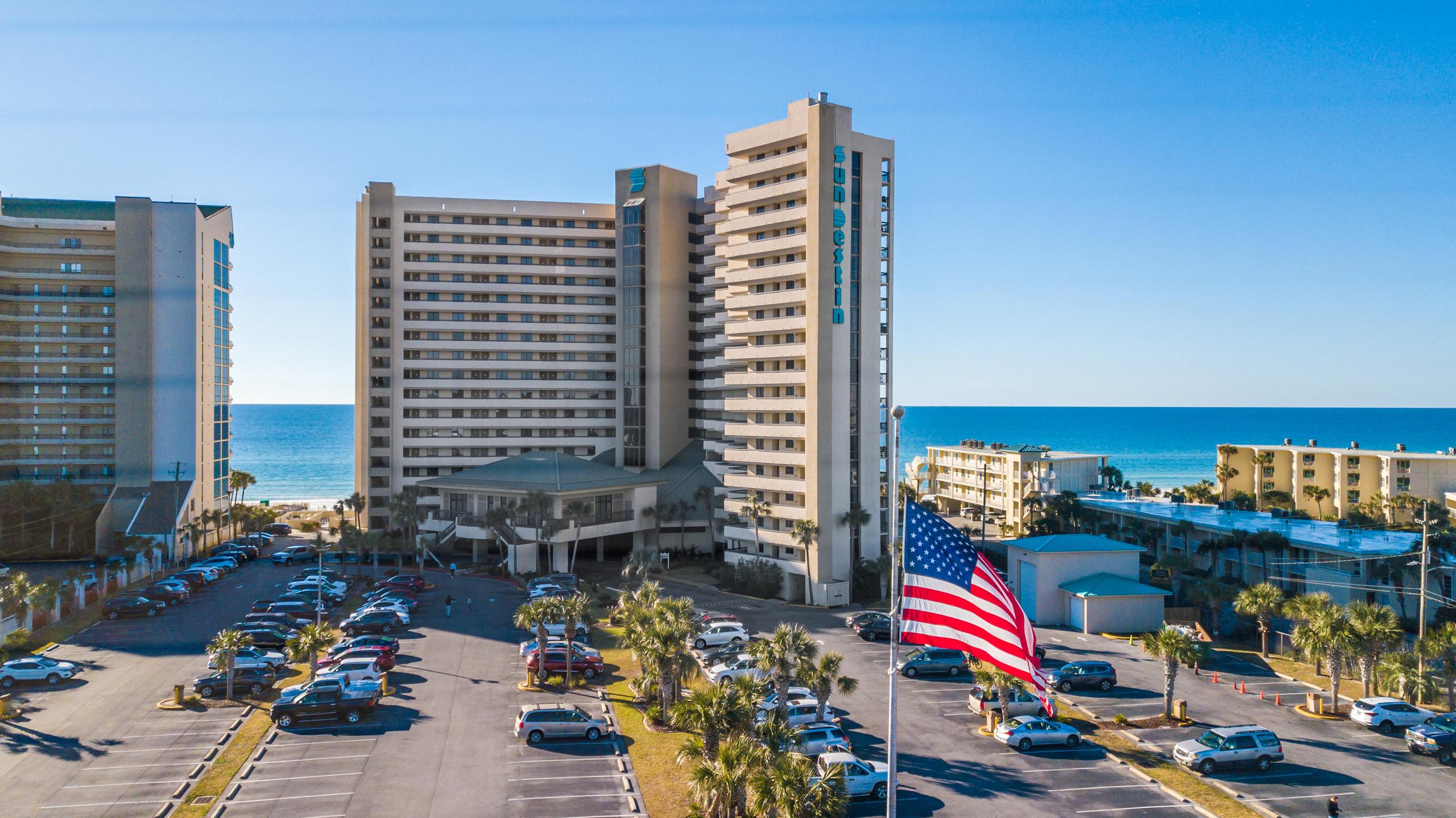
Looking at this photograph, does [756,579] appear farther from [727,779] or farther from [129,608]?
[727,779]

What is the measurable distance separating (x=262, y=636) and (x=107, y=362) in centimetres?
5585

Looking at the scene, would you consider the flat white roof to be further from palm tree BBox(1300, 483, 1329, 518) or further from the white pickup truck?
the white pickup truck

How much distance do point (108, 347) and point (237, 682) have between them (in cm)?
6462

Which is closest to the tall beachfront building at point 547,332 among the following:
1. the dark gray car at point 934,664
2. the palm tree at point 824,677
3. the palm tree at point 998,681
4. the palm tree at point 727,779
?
the dark gray car at point 934,664

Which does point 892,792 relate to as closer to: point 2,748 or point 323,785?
point 323,785

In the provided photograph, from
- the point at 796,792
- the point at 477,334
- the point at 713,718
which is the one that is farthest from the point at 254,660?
the point at 477,334

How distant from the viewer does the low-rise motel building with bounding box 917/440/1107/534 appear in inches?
4151

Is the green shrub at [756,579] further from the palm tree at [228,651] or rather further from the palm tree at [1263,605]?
the palm tree at [228,651]

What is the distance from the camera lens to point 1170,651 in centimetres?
3559

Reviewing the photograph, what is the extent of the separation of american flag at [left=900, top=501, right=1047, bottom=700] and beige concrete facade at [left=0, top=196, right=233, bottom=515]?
83.3 m

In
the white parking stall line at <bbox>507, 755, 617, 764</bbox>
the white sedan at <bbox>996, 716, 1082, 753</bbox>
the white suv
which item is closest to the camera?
the white parking stall line at <bbox>507, 755, 617, 764</bbox>

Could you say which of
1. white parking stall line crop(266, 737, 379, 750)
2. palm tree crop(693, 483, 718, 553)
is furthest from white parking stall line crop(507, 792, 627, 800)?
palm tree crop(693, 483, 718, 553)

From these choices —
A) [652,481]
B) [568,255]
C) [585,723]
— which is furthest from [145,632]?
[568,255]

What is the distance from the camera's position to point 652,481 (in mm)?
81812
